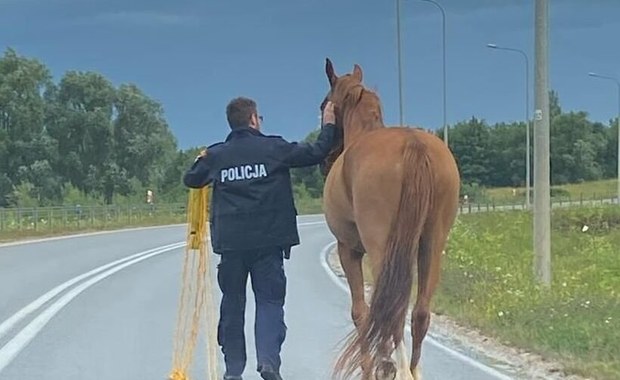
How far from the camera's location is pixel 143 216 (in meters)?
53.8

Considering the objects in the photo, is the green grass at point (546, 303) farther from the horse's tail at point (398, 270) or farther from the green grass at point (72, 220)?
the green grass at point (72, 220)

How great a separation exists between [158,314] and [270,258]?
576cm

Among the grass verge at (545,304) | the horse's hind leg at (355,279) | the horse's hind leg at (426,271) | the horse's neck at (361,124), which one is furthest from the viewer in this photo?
the grass verge at (545,304)

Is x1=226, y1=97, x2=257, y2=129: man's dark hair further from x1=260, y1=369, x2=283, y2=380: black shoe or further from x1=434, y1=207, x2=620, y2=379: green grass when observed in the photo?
x1=434, y1=207, x2=620, y2=379: green grass

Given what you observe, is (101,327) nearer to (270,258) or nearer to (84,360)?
(84,360)

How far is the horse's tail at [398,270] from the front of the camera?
21.1 feet

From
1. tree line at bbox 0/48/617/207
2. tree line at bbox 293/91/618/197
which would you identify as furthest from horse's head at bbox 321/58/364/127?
tree line at bbox 293/91/618/197

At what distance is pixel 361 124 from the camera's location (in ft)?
23.9

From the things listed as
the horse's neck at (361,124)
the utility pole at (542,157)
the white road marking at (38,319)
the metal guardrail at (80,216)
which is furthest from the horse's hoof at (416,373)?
the metal guardrail at (80,216)

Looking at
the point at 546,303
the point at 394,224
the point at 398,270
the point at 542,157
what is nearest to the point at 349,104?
the point at 394,224

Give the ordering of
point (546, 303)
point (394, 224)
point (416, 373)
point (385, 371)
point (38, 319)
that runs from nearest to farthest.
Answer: point (385, 371)
point (394, 224)
point (416, 373)
point (38, 319)
point (546, 303)

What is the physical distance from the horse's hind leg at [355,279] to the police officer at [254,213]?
369 mm

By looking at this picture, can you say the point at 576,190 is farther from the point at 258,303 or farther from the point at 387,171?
the point at 387,171

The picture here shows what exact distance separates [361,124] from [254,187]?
0.86 m
